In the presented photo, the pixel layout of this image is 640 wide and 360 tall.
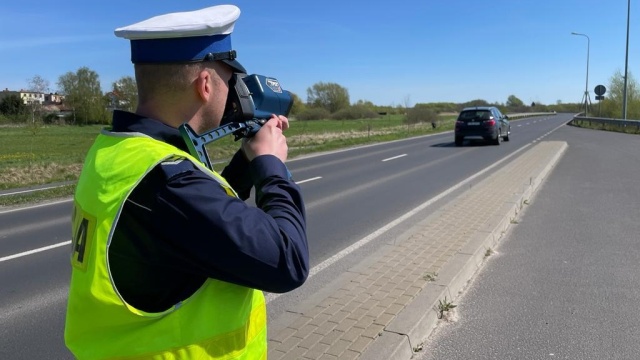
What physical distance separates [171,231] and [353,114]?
9266cm

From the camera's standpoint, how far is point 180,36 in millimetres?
1379

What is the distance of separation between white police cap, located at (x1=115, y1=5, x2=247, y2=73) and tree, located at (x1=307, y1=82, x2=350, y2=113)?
10260 cm

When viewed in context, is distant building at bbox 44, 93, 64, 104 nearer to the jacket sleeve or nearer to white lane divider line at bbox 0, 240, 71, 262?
white lane divider line at bbox 0, 240, 71, 262

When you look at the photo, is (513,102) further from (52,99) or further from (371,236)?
(371,236)

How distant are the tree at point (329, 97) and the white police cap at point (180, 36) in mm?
102597

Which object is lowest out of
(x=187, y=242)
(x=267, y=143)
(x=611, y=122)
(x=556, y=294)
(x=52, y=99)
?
(x=556, y=294)

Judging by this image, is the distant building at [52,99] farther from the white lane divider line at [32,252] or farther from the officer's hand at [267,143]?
the officer's hand at [267,143]

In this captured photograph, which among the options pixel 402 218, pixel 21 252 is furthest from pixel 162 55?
pixel 402 218

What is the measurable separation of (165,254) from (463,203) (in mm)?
7868

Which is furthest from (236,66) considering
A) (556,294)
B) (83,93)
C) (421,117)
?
(83,93)

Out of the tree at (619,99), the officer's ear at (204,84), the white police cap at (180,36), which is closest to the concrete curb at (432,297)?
the officer's ear at (204,84)

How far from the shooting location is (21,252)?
6.71 m

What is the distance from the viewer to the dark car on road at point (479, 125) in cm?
2303

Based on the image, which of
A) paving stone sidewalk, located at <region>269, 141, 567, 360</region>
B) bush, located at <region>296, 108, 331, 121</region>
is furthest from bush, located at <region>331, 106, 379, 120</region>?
→ paving stone sidewalk, located at <region>269, 141, 567, 360</region>
